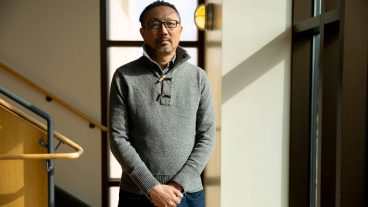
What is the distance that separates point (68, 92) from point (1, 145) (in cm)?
192

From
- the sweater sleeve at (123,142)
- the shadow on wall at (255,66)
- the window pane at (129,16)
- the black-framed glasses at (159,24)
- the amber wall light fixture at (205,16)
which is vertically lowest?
the sweater sleeve at (123,142)

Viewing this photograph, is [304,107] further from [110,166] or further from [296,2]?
[110,166]

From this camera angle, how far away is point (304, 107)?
2203mm

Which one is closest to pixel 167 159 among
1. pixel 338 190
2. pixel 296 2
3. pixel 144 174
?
pixel 144 174

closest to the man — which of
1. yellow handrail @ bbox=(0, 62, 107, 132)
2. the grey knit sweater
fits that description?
the grey knit sweater

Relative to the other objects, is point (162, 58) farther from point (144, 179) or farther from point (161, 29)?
point (144, 179)

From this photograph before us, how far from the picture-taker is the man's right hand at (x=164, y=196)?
1.65 meters

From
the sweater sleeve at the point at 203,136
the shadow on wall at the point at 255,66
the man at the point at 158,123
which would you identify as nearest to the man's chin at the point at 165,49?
the man at the point at 158,123

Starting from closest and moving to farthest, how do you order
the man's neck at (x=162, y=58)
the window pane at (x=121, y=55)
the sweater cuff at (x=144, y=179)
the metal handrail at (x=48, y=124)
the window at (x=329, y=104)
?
the window at (x=329, y=104)
the sweater cuff at (x=144, y=179)
the man's neck at (x=162, y=58)
the metal handrail at (x=48, y=124)
the window pane at (x=121, y=55)

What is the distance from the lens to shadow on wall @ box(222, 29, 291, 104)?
2205 millimetres

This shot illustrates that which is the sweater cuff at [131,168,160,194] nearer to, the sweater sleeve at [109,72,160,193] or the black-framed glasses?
the sweater sleeve at [109,72,160,193]

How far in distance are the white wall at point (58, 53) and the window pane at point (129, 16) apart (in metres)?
0.15

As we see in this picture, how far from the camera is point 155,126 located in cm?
169

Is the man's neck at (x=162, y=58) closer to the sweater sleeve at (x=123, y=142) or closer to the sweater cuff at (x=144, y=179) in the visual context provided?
the sweater sleeve at (x=123, y=142)
